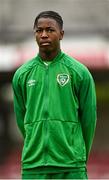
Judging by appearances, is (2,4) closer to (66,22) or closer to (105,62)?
(66,22)

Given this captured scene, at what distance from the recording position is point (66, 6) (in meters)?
19.6

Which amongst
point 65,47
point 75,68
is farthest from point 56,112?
point 65,47

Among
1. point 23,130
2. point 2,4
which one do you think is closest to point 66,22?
point 2,4

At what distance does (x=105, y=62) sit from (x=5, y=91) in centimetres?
241

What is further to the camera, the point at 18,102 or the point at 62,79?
the point at 18,102

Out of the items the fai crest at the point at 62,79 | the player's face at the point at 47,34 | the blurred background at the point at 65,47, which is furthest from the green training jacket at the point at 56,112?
the blurred background at the point at 65,47

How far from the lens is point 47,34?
5621 mm

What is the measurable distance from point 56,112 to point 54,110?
19 millimetres

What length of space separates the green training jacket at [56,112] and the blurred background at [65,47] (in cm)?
1222

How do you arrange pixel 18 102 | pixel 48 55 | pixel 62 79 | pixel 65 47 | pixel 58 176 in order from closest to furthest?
pixel 58 176 < pixel 62 79 < pixel 48 55 < pixel 18 102 < pixel 65 47

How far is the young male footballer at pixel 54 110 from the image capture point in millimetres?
5488

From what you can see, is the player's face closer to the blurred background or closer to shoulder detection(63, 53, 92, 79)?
shoulder detection(63, 53, 92, 79)

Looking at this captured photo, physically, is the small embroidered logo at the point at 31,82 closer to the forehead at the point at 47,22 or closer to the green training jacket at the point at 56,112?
the green training jacket at the point at 56,112

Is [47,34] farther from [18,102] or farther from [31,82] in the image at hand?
[18,102]
